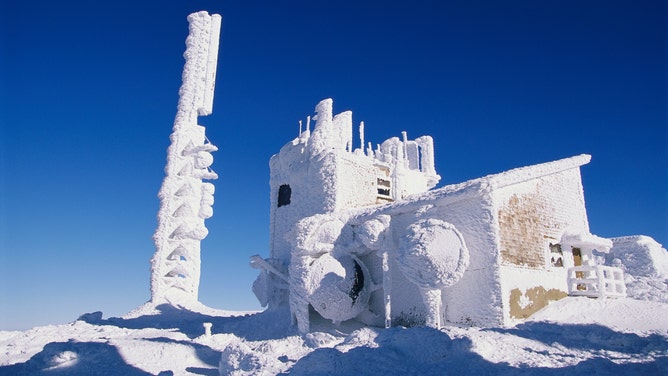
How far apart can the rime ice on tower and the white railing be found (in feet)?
74.3

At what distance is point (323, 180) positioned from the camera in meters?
23.7

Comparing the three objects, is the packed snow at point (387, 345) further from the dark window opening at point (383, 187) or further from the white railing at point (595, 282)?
the dark window opening at point (383, 187)

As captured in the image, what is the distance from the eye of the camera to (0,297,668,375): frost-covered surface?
32.4 ft

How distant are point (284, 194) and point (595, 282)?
16.5 m

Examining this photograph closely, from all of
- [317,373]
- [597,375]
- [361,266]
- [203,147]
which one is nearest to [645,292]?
[361,266]

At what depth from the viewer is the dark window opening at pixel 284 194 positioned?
26469 millimetres

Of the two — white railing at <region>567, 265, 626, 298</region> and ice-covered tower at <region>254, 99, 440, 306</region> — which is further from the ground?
ice-covered tower at <region>254, 99, 440, 306</region>

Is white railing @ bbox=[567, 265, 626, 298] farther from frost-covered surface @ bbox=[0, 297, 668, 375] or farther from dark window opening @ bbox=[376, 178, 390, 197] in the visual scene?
dark window opening @ bbox=[376, 178, 390, 197]

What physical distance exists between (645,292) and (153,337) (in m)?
22.5

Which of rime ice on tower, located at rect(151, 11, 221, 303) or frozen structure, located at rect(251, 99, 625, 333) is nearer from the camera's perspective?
frozen structure, located at rect(251, 99, 625, 333)

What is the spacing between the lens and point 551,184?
1870 centimetres

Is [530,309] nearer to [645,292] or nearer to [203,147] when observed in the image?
[645,292]

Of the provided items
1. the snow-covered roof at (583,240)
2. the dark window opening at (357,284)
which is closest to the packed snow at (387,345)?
the dark window opening at (357,284)

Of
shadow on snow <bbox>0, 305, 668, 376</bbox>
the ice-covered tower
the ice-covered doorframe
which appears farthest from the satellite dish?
the ice-covered tower
